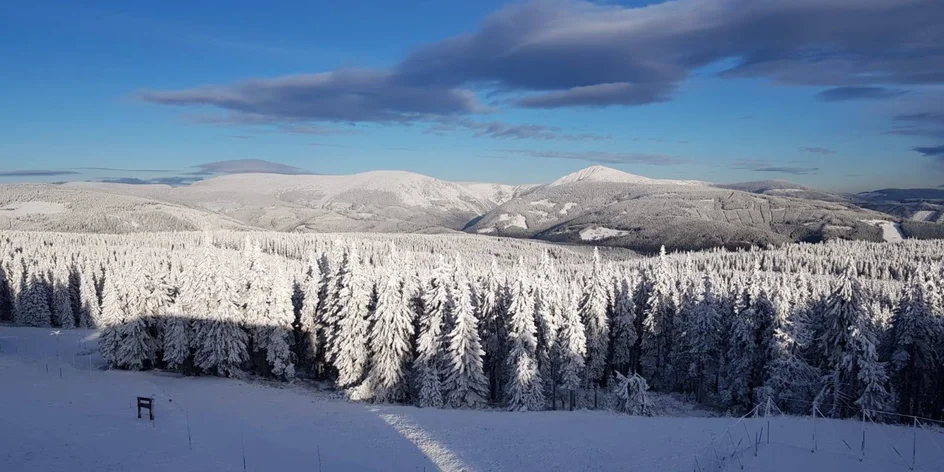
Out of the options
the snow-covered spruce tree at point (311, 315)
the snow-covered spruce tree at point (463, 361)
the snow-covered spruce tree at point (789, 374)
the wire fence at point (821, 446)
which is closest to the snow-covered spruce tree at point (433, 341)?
the snow-covered spruce tree at point (463, 361)

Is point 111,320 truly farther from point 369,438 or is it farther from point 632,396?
point 632,396

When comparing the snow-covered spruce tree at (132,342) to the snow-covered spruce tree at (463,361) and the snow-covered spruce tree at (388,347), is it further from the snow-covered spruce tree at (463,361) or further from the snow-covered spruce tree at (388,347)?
the snow-covered spruce tree at (463,361)

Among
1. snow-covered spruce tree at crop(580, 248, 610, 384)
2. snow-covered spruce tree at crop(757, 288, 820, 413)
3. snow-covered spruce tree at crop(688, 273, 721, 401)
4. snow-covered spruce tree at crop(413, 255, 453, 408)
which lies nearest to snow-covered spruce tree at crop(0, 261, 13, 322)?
snow-covered spruce tree at crop(413, 255, 453, 408)

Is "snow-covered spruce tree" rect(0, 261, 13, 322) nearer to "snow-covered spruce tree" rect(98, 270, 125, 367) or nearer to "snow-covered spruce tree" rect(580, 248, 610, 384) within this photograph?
"snow-covered spruce tree" rect(98, 270, 125, 367)

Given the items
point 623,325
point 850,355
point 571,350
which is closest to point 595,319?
point 623,325

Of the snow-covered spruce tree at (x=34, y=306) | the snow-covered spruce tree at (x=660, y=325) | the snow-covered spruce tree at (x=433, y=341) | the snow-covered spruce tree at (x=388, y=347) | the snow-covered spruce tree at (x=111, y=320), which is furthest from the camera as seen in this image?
the snow-covered spruce tree at (x=34, y=306)
